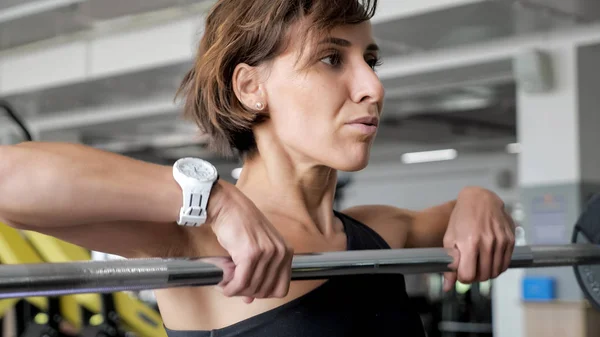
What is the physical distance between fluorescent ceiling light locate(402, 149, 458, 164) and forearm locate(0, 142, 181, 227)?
407 inches

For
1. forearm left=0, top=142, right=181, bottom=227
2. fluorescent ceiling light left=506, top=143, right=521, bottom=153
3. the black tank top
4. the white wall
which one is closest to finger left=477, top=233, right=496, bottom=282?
the black tank top

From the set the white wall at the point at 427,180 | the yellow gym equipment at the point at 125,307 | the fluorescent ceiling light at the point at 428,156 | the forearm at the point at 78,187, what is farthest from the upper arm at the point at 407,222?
the white wall at the point at 427,180

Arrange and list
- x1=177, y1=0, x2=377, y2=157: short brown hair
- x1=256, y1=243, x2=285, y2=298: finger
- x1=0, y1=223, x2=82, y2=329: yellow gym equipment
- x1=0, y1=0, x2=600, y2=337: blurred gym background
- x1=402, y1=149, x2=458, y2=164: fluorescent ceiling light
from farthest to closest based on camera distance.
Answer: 1. x1=402, y1=149, x2=458, y2=164: fluorescent ceiling light
2. x1=0, y1=0, x2=600, y2=337: blurred gym background
3. x1=0, y1=223, x2=82, y2=329: yellow gym equipment
4. x1=177, y1=0, x2=377, y2=157: short brown hair
5. x1=256, y1=243, x2=285, y2=298: finger

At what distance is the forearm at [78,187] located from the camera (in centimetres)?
73

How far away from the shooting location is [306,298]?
951 millimetres

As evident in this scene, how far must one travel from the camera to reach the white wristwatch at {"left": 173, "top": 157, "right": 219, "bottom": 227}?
0.79m

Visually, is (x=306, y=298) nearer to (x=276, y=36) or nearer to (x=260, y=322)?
(x=260, y=322)

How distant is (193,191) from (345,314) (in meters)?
0.29

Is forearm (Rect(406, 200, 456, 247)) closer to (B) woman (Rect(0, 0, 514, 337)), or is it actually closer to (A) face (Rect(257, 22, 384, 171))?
(B) woman (Rect(0, 0, 514, 337))

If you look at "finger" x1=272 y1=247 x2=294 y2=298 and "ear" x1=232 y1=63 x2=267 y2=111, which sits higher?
"ear" x1=232 y1=63 x2=267 y2=111

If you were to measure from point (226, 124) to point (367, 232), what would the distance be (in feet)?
0.80

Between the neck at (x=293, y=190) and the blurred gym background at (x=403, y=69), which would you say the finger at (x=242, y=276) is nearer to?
the neck at (x=293, y=190)

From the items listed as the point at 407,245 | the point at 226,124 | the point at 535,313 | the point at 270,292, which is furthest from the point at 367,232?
the point at 535,313

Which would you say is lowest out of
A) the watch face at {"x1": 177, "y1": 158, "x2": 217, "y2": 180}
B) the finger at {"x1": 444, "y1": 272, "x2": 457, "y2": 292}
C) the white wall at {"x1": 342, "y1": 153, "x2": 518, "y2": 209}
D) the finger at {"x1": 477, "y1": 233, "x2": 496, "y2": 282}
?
the finger at {"x1": 444, "y1": 272, "x2": 457, "y2": 292}
